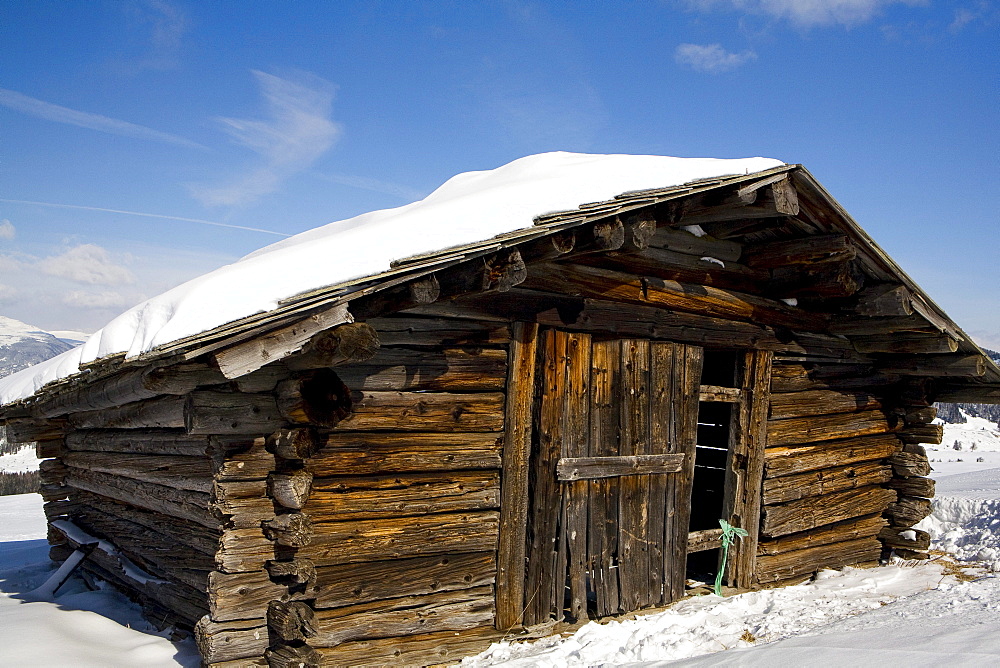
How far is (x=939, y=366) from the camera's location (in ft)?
24.2

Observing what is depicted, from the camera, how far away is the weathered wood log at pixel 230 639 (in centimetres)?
411

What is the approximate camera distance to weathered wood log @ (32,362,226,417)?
3787mm

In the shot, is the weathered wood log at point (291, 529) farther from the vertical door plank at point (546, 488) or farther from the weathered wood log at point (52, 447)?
the weathered wood log at point (52, 447)

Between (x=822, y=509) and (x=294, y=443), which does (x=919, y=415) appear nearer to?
(x=822, y=509)

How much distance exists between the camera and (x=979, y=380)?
775cm

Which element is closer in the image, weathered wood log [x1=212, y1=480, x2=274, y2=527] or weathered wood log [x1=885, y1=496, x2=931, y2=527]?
weathered wood log [x1=212, y1=480, x2=274, y2=527]

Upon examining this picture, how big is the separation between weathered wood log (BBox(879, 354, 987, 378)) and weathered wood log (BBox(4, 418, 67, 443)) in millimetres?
9390

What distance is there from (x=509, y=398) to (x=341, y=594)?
5.52 feet

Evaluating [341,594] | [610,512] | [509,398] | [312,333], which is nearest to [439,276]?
[312,333]

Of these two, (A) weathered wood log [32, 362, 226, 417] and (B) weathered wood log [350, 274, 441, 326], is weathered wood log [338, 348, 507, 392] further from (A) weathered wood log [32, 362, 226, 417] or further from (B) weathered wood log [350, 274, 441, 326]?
(A) weathered wood log [32, 362, 226, 417]

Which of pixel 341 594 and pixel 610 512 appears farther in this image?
pixel 610 512

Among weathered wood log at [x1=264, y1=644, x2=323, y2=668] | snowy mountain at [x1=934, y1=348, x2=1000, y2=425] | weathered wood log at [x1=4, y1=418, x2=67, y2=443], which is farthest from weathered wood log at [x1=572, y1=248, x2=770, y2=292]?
snowy mountain at [x1=934, y1=348, x2=1000, y2=425]

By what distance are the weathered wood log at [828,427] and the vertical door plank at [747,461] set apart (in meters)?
0.29

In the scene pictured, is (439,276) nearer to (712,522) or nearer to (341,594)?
(341,594)
